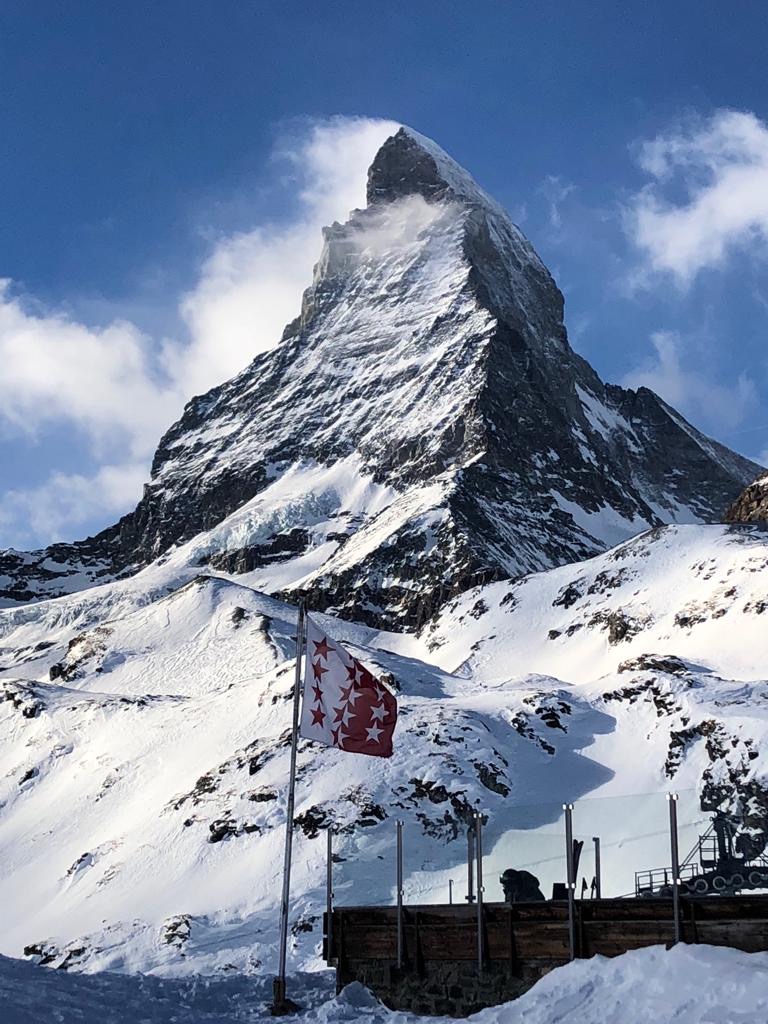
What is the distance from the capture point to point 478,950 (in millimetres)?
21609

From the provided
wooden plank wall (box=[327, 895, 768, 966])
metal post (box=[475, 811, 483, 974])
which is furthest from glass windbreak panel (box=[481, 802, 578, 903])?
wooden plank wall (box=[327, 895, 768, 966])

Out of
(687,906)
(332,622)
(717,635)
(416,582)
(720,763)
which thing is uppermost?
(416,582)

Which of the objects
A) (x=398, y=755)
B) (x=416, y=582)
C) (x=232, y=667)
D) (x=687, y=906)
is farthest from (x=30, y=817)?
(x=416, y=582)

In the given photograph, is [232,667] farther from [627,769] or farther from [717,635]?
[627,769]

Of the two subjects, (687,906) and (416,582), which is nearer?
(687,906)

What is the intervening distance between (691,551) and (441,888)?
9236cm

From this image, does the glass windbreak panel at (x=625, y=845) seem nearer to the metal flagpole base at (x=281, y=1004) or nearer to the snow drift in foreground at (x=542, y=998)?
the snow drift in foreground at (x=542, y=998)

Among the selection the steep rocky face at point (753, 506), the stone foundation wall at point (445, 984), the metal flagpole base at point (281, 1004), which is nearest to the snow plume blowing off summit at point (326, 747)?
the stone foundation wall at point (445, 984)

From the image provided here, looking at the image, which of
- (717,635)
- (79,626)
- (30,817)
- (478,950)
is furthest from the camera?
(79,626)

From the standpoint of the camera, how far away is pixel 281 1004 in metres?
22.6

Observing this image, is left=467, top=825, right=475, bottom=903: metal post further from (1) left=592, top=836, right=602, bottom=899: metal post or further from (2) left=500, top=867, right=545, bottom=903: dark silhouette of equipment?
(1) left=592, top=836, right=602, bottom=899: metal post

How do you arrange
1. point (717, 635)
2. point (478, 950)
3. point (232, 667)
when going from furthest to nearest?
point (232, 667) < point (717, 635) < point (478, 950)

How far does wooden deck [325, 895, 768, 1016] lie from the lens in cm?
1867

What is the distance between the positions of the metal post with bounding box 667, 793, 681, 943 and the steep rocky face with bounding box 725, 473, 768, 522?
109m
